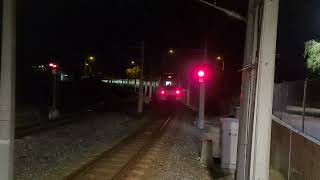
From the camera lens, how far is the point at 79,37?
79938 mm

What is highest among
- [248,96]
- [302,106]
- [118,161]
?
[248,96]

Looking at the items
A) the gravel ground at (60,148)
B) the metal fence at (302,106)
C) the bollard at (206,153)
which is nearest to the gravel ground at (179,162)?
the bollard at (206,153)

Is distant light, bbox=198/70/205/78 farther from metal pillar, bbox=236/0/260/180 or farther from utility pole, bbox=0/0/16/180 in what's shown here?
utility pole, bbox=0/0/16/180

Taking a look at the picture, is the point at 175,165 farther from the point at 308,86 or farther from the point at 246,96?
the point at 246,96

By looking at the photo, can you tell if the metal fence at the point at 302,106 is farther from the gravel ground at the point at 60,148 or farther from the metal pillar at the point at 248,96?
the gravel ground at the point at 60,148

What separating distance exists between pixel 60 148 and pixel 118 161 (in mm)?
3768

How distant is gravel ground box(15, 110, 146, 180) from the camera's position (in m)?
16.1

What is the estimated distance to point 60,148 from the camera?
21.7m

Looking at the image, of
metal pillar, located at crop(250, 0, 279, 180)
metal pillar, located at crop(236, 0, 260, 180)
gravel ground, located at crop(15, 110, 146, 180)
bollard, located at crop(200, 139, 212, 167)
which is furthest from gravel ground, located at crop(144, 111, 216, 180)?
metal pillar, located at crop(250, 0, 279, 180)

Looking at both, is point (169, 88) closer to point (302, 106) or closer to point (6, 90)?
point (302, 106)

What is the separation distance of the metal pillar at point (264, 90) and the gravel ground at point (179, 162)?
20.2 feet

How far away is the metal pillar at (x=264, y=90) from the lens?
9.12 m

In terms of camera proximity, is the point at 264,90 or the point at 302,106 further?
the point at 302,106

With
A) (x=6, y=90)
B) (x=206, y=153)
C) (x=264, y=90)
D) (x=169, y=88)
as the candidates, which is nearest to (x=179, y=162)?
(x=206, y=153)
